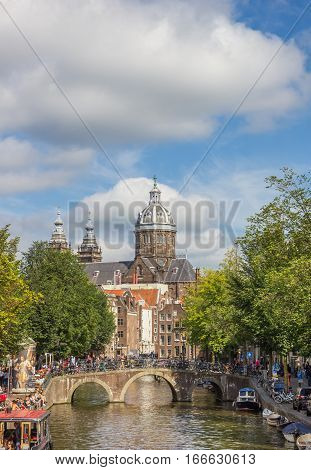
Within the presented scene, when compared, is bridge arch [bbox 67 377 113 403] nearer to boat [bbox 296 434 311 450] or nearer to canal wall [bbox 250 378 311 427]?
canal wall [bbox 250 378 311 427]

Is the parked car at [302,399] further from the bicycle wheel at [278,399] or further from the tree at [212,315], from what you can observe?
the tree at [212,315]

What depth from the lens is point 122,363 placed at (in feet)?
247

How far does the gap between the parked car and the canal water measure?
2.18m

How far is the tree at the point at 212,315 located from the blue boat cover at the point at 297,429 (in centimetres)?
3028

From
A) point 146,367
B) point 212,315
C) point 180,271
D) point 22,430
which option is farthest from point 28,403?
point 180,271

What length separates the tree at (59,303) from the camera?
247 ft

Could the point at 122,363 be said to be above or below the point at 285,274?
below

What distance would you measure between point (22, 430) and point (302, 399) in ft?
62.3

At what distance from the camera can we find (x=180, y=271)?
195 m

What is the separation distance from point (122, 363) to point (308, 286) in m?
38.8

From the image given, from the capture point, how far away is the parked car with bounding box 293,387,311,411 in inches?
1871

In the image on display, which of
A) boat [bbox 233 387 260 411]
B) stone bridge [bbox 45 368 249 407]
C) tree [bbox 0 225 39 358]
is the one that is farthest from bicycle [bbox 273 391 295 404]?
tree [bbox 0 225 39 358]
